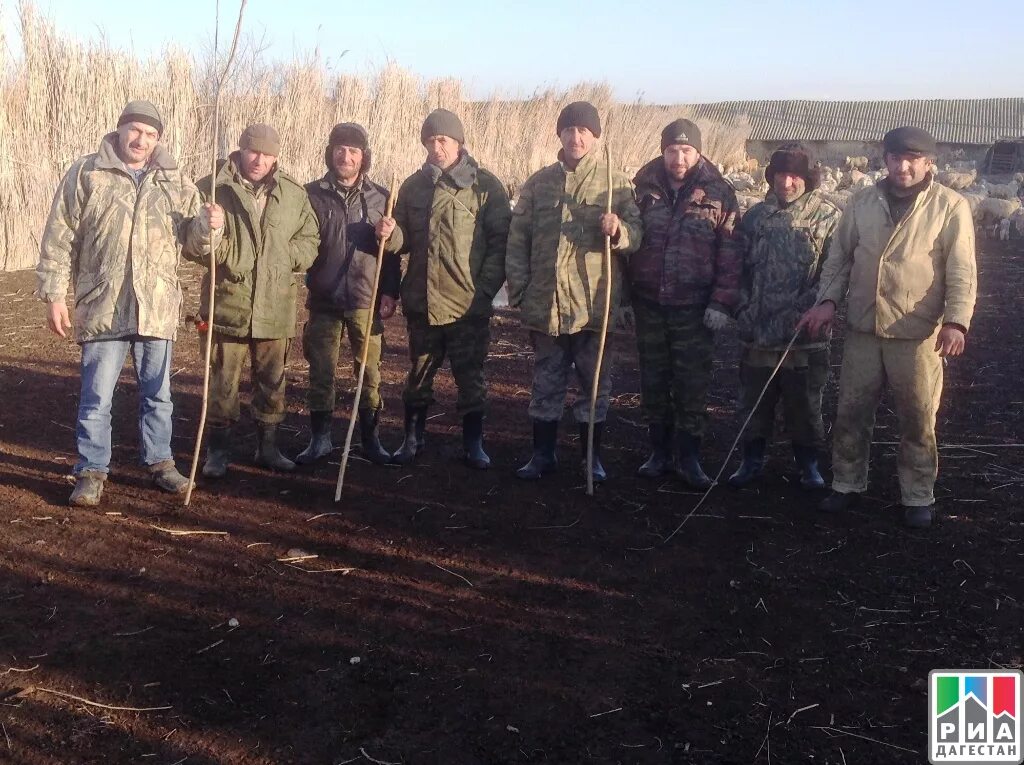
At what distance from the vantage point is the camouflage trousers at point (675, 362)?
517 cm

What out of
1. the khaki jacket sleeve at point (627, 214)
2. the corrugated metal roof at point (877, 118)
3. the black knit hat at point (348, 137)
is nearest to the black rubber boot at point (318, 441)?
the black knit hat at point (348, 137)

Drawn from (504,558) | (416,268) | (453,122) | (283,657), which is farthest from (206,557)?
(453,122)

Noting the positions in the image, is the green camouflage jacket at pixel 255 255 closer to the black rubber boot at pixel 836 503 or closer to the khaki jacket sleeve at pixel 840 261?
the khaki jacket sleeve at pixel 840 261

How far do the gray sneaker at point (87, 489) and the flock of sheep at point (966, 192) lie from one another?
1002 cm

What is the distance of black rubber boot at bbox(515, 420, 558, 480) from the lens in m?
5.42

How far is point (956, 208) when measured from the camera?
182 inches

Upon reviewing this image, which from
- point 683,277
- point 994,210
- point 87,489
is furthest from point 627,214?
point 994,210

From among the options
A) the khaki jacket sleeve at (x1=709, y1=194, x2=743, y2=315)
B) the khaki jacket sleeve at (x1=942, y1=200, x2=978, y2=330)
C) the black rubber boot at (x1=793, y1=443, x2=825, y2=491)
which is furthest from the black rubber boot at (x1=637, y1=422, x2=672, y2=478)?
the khaki jacket sleeve at (x1=942, y1=200, x2=978, y2=330)

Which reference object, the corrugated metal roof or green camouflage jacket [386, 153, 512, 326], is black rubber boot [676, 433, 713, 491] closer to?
green camouflage jacket [386, 153, 512, 326]

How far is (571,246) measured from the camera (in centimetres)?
511

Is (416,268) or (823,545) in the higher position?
(416,268)

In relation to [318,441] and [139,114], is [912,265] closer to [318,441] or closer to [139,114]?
[318,441]

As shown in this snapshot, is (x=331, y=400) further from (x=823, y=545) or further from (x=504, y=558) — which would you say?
(x=823, y=545)

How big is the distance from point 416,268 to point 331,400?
924mm
